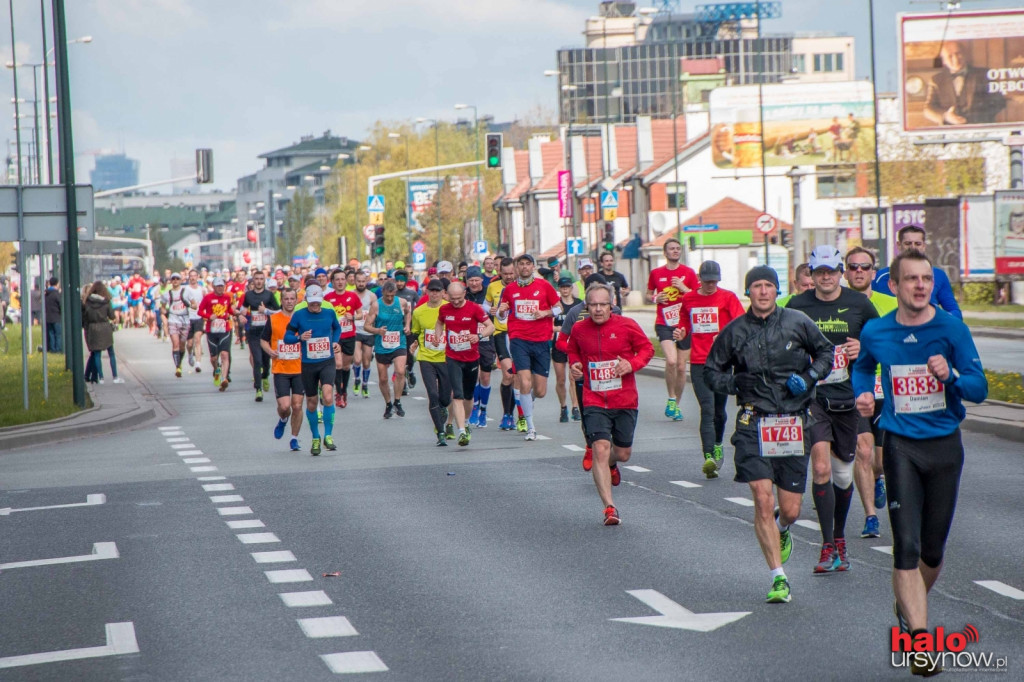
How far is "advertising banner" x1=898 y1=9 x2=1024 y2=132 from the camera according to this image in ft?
156

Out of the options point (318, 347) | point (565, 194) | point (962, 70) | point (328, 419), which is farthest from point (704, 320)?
point (565, 194)

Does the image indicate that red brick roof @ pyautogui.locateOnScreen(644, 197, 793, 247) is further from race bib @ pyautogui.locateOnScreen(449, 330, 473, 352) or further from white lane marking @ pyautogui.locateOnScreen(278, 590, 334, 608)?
white lane marking @ pyautogui.locateOnScreen(278, 590, 334, 608)

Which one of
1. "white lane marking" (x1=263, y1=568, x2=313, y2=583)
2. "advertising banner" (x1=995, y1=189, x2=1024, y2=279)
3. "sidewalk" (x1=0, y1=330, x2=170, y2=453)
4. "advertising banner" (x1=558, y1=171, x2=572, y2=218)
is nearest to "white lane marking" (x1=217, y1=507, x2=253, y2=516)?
"white lane marking" (x1=263, y1=568, x2=313, y2=583)

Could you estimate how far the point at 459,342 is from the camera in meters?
18.6

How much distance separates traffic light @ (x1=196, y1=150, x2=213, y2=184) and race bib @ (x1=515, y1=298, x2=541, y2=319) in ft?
107

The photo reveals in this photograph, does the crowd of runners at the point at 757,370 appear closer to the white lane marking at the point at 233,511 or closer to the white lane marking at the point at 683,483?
the white lane marking at the point at 683,483

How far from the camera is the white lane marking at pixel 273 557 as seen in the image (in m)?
10.6

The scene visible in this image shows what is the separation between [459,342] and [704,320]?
3.95m

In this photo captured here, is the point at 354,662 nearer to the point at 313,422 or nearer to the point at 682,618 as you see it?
the point at 682,618

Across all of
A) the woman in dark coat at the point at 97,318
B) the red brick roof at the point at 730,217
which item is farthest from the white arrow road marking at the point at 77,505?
the red brick roof at the point at 730,217

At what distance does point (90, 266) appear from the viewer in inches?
4336

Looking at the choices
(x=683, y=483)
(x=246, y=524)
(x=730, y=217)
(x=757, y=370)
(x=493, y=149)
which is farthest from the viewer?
(x=730, y=217)

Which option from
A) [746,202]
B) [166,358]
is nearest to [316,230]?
[746,202]

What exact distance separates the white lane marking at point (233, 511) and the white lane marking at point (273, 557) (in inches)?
87.9
